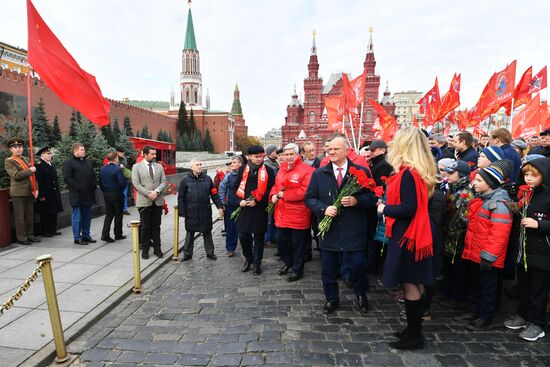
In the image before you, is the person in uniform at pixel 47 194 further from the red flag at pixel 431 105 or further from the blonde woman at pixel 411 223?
the red flag at pixel 431 105

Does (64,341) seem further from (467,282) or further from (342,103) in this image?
(342,103)

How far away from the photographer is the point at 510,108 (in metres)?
11.1

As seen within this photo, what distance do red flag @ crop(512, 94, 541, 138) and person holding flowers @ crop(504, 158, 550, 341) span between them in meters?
8.25

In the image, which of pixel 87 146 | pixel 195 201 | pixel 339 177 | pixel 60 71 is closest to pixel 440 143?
pixel 339 177

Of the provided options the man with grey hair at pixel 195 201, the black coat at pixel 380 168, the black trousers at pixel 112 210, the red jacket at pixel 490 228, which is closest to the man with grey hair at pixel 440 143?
the black coat at pixel 380 168

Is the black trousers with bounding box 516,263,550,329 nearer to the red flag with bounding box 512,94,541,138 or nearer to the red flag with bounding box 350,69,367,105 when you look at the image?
the red flag with bounding box 512,94,541,138

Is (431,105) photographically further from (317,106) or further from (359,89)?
(317,106)

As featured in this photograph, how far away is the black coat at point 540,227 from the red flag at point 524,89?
9.59 metres

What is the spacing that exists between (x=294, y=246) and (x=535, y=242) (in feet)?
10.1

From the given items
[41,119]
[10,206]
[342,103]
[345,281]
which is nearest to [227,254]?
[345,281]

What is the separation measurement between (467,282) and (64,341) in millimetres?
4814

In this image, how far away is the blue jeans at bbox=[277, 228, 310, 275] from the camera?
17.3ft

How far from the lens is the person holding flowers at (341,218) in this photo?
156 inches

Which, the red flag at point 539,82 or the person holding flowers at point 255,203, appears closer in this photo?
the person holding flowers at point 255,203
